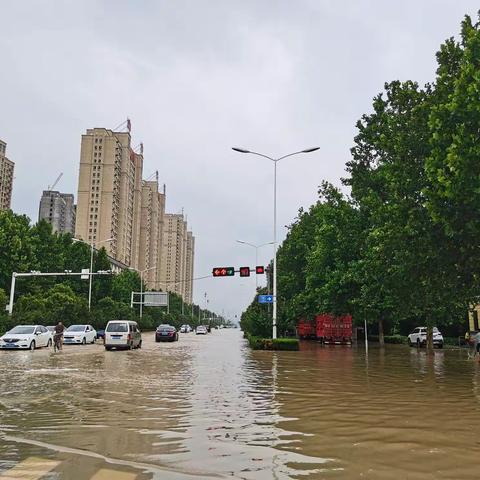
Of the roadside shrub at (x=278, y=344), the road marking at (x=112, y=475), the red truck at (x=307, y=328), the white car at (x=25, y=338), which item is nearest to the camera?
the road marking at (x=112, y=475)

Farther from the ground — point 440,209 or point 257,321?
point 440,209

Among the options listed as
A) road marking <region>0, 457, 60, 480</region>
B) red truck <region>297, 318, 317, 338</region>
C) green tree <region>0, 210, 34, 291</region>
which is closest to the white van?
road marking <region>0, 457, 60, 480</region>

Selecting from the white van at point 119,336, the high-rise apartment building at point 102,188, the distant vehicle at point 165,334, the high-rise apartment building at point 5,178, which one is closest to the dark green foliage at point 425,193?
the white van at point 119,336

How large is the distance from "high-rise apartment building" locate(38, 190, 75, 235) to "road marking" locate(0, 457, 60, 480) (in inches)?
5514

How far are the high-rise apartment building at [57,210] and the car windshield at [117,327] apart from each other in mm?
112016

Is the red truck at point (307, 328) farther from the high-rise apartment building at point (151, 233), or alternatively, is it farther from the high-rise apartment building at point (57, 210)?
the high-rise apartment building at point (57, 210)

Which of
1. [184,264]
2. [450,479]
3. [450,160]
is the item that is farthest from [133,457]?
[184,264]

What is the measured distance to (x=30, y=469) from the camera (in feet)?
19.3

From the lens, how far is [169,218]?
163875mm

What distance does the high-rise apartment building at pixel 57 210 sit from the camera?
142000mm

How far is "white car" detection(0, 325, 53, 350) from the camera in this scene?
31.7m

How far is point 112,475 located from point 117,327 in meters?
29.1

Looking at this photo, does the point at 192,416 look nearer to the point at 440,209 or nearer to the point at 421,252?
the point at 440,209

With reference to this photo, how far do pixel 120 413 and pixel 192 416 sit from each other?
133cm
